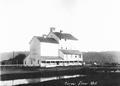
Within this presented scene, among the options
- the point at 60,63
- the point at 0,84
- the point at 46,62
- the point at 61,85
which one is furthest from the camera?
the point at 60,63

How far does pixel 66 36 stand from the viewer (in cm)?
5678

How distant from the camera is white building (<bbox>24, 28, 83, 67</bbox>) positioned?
47.2 meters

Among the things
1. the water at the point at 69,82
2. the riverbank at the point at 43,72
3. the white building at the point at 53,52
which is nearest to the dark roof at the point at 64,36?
the white building at the point at 53,52

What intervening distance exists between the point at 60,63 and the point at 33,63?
6662 millimetres

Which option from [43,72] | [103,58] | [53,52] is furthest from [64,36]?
[103,58]

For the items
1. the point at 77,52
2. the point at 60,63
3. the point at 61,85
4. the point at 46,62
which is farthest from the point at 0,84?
the point at 77,52

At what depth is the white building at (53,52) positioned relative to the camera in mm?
47250

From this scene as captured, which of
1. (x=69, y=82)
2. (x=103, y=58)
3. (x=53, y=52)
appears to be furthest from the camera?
(x=103, y=58)

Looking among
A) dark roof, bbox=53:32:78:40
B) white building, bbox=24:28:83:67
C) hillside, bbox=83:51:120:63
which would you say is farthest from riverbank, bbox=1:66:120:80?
hillside, bbox=83:51:120:63

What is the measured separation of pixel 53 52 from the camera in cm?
5038

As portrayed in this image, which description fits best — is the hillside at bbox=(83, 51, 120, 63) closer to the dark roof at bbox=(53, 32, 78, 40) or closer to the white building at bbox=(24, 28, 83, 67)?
the dark roof at bbox=(53, 32, 78, 40)

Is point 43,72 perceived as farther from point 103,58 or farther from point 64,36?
point 103,58

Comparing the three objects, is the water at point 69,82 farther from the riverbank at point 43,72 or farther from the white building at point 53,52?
the white building at point 53,52

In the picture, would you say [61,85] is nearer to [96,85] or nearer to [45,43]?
[96,85]
